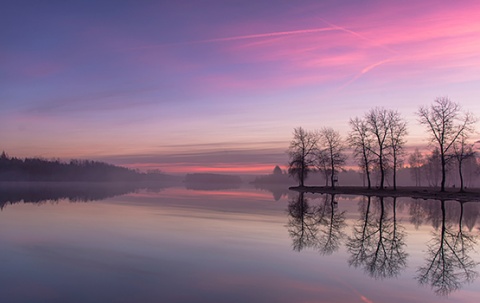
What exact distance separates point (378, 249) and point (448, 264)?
289 centimetres

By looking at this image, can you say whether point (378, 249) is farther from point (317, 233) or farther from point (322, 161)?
point (322, 161)

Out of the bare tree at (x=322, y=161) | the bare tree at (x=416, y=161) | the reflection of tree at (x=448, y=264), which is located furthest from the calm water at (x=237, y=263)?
the bare tree at (x=416, y=161)

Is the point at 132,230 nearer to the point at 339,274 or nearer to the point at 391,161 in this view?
the point at 339,274

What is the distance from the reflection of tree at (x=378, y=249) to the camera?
42.2 ft

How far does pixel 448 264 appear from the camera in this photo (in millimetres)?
13773

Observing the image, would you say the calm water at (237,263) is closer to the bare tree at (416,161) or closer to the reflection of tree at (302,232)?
the reflection of tree at (302,232)

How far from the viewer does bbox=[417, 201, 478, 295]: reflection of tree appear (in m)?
11.4

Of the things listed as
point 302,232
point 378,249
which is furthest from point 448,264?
point 302,232

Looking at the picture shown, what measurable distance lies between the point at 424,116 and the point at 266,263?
55.3 meters

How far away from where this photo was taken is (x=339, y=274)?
11.9 metres

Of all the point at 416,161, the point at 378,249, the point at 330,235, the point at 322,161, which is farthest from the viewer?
the point at 416,161

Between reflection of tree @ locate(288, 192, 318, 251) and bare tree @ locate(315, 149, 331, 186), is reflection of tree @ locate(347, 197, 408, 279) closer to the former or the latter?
reflection of tree @ locate(288, 192, 318, 251)

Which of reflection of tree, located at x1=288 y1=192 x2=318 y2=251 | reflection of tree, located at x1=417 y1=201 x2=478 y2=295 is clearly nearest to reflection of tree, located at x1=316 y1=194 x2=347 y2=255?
reflection of tree, located at x1=288 y1=192 x2=318 y2=251

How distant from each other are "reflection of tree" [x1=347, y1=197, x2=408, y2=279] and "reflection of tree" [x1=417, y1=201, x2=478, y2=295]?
940 millimetres
